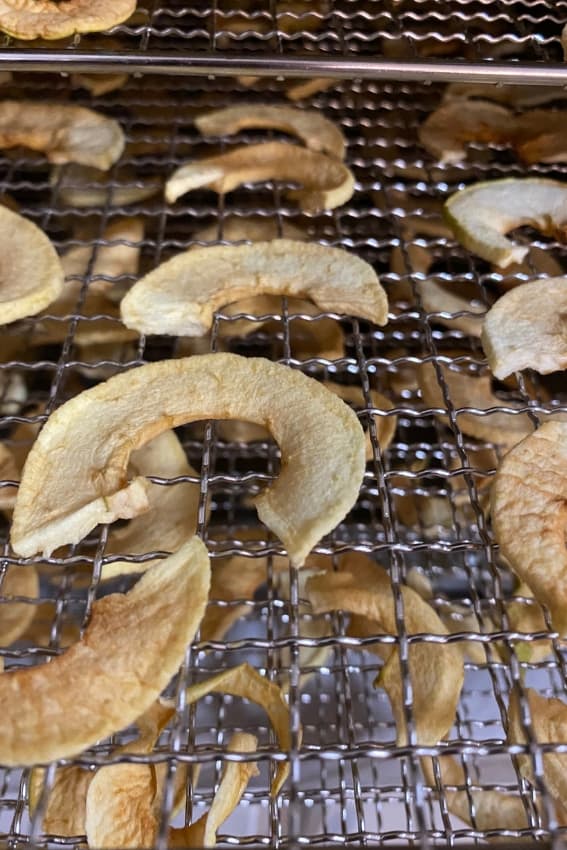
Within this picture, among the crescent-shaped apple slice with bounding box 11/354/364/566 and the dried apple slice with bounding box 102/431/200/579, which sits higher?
the crescent-shaped apple slice with bounding box 11/354/364/566

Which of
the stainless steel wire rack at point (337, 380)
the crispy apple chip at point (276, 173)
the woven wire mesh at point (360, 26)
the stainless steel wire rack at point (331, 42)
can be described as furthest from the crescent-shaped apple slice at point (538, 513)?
the woven wire mesh at point (360, 26)

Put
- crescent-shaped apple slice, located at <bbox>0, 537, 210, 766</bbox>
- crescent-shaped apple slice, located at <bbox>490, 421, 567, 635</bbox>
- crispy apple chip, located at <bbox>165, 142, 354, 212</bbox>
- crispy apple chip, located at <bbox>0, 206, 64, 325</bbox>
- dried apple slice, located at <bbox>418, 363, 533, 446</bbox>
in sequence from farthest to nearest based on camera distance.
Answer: crispy apple chip, located at <bbox>165, 142, 354, 212</bbox> → dried apple slice, located at <bbox>418, 363, 533, 446</bbox> → crispy apple chip, located at <bbox>0, 206, 64, 325</bbox> → crescent-shaped apple slice, located at <bbox>490, 421, 567, 635</bbox> → crescent-shaped apple slice, located at <bbox>0, 537, 210, 766</bbox>

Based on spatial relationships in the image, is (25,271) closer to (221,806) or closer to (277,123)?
(277,123)

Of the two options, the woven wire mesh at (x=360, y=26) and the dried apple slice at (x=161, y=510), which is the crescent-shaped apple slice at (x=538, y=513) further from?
the woven wire mesh at (x=360, y=26)

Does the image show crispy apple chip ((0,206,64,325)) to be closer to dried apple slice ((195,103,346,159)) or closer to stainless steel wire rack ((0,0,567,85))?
stainless steel wire rack ((0,0,567,85))

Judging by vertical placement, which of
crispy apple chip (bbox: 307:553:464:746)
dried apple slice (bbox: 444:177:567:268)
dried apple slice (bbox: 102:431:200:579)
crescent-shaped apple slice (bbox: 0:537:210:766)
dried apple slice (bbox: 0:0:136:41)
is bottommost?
crispy apple chip (bbox: 307:553:464:746)

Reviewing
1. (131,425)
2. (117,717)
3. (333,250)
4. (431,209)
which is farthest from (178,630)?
(431,209)

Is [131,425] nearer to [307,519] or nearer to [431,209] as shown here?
[307,519]

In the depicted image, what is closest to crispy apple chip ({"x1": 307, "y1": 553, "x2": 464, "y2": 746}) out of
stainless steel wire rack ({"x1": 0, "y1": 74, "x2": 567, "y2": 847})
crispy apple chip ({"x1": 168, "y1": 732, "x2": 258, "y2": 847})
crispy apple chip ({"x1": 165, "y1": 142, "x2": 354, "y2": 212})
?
stainless steel wire rack ({"x1": 0, "y1": 74, "x2": 567, "y2": 847})
